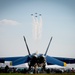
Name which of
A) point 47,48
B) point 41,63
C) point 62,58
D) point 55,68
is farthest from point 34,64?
point 62,58

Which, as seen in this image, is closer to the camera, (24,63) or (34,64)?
(34,64)

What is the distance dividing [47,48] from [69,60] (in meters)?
5.16

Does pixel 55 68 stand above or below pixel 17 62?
below

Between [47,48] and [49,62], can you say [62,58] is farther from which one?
[49,62]

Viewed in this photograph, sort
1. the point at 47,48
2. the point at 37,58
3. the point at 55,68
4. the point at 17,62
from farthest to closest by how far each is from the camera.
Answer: the point at 47,48 → the point at 55,68 → the point at 17,62 → the point at 37,58

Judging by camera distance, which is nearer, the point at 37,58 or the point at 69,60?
the point at 37,58

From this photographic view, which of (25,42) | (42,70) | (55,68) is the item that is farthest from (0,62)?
(42,70)

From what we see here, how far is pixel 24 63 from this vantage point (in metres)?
30.2

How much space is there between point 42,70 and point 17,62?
347cm

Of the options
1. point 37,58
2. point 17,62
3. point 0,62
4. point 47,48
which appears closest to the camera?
point 37,58

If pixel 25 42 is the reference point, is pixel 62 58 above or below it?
below

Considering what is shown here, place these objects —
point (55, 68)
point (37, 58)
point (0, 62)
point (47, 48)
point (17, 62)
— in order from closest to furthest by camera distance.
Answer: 1. point (37, 58)
2. point (17, 62)
3. point (55, 68)
4. point (47, 48)
5. point (0, 62)

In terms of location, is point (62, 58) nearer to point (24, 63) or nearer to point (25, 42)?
point (25, 42)

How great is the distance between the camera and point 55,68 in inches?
1412
